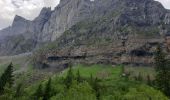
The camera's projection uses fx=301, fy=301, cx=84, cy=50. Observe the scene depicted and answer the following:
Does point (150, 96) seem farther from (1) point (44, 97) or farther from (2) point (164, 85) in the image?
(1) point (44, 97)

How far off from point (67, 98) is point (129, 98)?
30.7 metres

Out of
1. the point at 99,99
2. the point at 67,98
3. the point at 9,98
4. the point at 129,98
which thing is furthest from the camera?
the point at 99,99

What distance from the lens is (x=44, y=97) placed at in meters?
147

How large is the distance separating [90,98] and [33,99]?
2978 centimetres

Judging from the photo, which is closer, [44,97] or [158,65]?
[158,65]

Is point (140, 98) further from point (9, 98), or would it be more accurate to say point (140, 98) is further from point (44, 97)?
point (9, 98)

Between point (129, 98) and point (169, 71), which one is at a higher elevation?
point (169, 71)

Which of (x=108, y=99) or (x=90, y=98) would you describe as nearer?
(x=90, y=98)

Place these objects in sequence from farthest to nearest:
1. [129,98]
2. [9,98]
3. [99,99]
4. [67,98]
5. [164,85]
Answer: [99,99] → [129,98] → [67,98] → [164,85] → [9,98]

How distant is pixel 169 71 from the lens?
115125 millimetres

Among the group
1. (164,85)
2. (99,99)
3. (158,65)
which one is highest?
(158,65)

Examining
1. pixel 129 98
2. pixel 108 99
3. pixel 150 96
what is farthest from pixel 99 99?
pixel 150 96

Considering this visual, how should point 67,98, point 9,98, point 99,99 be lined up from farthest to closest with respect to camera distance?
point 99,99
point 67,98
point 9,98

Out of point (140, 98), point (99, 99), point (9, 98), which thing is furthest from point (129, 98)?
point (9, 98)
